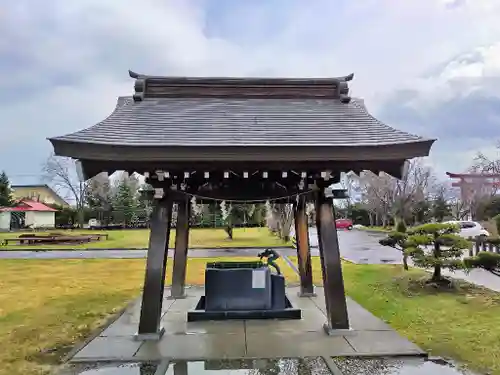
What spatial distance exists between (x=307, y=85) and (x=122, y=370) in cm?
517

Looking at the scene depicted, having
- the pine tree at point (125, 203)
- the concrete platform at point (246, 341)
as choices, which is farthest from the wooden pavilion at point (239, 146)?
the pine tree at point (125, 203)

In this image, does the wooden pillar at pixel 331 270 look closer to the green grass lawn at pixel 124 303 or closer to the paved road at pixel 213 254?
the green grass lawn at pixel 124 303

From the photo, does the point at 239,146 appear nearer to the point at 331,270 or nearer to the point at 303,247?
the point at 331,270

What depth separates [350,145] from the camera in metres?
5.24

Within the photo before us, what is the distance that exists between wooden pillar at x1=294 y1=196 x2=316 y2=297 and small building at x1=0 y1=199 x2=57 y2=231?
121ft

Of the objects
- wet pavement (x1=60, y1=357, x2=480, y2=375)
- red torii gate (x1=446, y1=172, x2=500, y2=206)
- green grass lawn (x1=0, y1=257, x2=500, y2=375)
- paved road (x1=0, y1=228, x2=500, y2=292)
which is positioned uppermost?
red torii gate (x1=446, y1=172, x2=500, y2=206)

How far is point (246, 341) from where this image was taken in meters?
5.73

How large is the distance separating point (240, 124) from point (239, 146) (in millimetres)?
997

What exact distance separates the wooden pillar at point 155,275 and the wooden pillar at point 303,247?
10.6 ft

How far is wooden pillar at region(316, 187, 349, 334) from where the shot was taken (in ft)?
19.5

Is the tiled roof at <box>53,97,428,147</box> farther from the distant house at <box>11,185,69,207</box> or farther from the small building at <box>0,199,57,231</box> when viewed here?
the distant house at <box>11,185,69,207</box>

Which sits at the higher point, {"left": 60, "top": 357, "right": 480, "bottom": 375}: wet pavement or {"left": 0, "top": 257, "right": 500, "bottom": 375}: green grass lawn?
{"left": 60, "top": 357, "right": 480, "bottom": 375}: wet pavement

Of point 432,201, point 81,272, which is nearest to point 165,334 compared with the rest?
point 81,272

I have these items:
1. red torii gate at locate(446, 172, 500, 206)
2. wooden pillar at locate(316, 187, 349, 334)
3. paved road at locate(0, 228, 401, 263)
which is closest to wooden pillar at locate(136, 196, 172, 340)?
wooden pillar at locate(316, 187, 349, 334)
